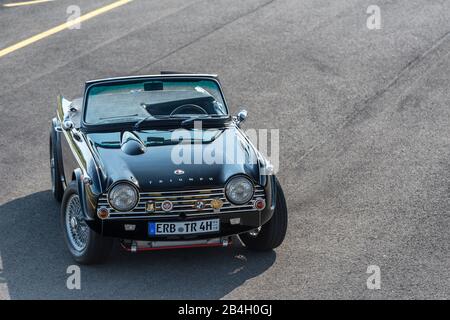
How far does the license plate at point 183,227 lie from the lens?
29.5 ft

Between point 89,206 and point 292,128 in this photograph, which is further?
point 292,128

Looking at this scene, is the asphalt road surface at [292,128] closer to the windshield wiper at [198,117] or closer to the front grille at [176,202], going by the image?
the front grille at [176,202]

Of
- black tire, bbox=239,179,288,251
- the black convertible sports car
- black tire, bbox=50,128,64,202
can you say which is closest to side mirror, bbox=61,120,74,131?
the black convertible sports car

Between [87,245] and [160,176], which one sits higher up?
[160,176]

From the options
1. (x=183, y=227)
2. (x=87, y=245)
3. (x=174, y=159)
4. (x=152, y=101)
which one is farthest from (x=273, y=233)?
(x=152, y=101)

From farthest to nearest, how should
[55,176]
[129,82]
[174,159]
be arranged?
[55,176] → [129,82] → [174,159]

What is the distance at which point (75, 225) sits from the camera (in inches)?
381

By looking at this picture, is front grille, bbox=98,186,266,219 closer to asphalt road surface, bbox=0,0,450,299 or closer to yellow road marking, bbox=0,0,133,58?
asphalt road surface, bbox=0,0,450,299

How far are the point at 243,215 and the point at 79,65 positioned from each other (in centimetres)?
739

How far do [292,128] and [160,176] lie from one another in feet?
15.0

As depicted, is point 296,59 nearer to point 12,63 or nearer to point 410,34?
point 410,34

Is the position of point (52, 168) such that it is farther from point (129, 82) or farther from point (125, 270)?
point (125, 270)

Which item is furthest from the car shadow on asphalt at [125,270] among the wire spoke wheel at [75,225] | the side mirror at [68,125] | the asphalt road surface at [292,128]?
the side mirror at [68,125]
